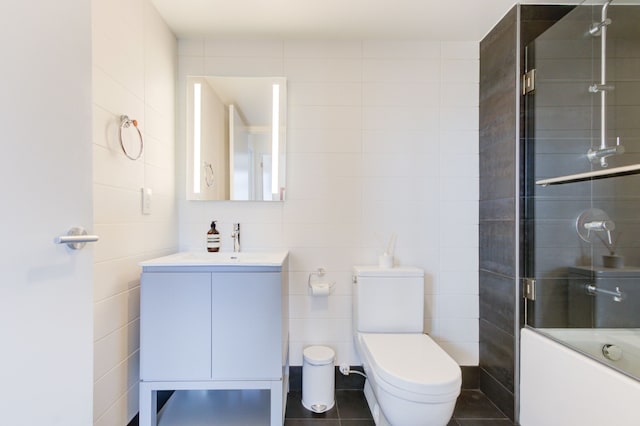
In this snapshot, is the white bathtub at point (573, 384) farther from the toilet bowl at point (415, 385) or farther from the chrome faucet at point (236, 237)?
the chrome faucet at point (236, 237)

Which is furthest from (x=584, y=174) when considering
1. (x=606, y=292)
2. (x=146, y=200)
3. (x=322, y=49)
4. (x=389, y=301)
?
(x=146, y=200)

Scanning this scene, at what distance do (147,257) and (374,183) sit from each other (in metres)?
1.37

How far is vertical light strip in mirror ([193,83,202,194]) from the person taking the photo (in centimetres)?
195

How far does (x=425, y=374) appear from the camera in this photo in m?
1.27

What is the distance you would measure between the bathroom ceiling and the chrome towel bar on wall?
4.74 ft

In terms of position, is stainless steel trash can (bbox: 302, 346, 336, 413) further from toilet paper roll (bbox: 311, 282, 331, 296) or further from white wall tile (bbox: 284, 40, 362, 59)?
white wall tile (bbox: 284, 40, 362, 59)

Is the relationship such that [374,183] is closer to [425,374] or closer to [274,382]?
[425,374]

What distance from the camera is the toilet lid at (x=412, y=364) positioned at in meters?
1.22

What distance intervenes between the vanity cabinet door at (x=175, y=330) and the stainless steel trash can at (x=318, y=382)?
57 cm

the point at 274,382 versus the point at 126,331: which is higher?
the point at 126,331

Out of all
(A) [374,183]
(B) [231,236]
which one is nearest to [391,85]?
(A) [374,183]

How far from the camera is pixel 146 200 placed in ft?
5.15

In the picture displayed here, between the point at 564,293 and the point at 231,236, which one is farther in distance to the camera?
the point at 231,236

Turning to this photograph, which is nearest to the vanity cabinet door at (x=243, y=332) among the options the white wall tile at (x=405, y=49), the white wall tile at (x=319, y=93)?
the white wall tile at (x=319, y=93)
